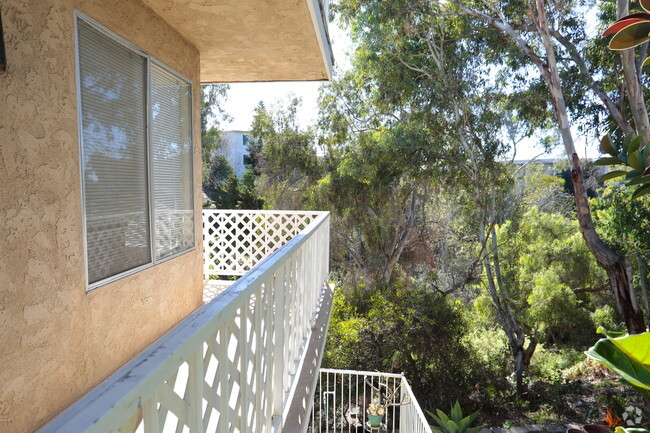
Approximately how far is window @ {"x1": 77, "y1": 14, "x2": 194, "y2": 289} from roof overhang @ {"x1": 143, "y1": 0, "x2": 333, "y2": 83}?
16.3 inches

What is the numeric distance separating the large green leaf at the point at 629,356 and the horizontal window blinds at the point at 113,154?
2.31m

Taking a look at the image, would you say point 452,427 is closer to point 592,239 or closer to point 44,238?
point 592,239

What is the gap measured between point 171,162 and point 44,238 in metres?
1.57

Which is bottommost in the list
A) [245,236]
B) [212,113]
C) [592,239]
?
[592,239]

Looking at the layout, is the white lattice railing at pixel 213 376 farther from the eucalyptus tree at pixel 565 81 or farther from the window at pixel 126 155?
the eucalyptus tree at pixel 565 81

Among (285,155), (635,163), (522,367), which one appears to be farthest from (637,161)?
(285,155)

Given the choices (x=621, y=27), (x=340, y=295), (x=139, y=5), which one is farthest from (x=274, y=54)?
(x=340, y=295)

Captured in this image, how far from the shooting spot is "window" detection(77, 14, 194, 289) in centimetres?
226

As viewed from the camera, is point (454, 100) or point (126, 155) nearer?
point (126, 155)

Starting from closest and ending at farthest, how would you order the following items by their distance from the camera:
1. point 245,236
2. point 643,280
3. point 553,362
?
point 245,236 < point 643,280 < point 553,362

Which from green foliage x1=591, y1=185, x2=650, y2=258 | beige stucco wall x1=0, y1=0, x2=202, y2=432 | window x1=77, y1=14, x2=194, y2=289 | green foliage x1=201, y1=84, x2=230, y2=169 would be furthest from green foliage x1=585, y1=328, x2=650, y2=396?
green foliage x1=201, y1=84, x2=230, y2=169

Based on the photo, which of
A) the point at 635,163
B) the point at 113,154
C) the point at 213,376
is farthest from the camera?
the point at 113,154

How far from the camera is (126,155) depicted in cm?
263

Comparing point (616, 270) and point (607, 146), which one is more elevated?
point (607, 146)
